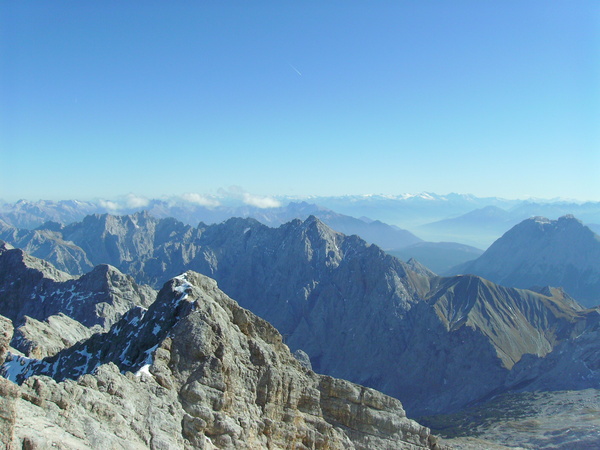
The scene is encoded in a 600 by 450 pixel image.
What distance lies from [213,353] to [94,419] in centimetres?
1833

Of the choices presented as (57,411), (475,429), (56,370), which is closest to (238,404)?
(57,411)

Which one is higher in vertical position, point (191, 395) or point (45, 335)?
point (191, 395)

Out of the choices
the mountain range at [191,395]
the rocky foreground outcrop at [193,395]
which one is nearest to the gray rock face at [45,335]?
the mountain range at [191,395]

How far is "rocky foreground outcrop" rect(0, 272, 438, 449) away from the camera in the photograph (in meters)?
38.2

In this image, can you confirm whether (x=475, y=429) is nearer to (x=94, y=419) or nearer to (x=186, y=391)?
(x=186, y=391)

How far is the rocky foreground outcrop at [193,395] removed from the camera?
38250 mm

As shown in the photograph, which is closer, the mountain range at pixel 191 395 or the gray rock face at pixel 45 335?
the mountain range at pixel 191 395

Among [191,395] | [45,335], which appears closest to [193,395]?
[191,395]

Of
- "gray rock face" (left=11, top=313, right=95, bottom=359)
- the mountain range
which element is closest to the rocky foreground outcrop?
the mountain range

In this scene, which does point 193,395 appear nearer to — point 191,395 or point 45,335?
point 191,395

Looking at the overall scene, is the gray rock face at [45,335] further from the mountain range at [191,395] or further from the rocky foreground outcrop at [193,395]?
the rocky foreground outcrop at [193,395]

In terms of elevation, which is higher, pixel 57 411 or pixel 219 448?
pixel 57 411

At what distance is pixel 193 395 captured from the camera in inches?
2048

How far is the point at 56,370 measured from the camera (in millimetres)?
86938
